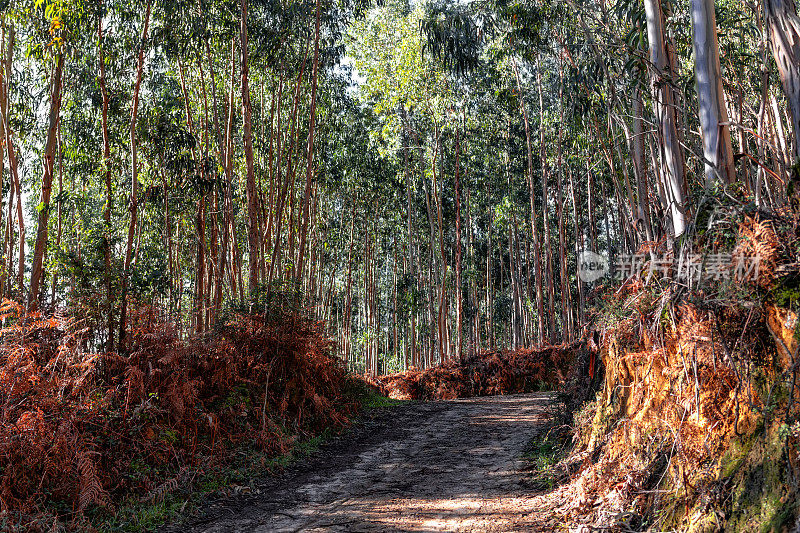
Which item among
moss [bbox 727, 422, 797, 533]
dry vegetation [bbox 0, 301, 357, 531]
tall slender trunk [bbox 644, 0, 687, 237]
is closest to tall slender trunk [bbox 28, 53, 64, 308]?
dry vegetation [bbox 0, 301, 357, 531]

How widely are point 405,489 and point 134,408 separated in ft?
9.90

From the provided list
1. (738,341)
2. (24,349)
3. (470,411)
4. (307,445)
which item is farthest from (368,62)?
(738,341)

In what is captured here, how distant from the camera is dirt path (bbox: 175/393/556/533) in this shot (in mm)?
5168

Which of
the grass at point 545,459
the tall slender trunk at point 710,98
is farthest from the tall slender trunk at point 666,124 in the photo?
the grass at point 545,459

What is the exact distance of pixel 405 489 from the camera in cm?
627

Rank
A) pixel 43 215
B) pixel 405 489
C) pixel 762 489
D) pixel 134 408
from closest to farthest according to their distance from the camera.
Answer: pixel 762 489
pixel 405 489
pixel 134 408
pixel 43 215

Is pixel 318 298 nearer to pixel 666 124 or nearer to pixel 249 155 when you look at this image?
pixel 249 155

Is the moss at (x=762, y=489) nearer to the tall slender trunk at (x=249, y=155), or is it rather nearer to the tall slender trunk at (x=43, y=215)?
the tall slender trunk at (x=43, y=215)

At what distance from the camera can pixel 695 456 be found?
13.6ft

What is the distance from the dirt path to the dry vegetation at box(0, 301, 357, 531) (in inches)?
31.9

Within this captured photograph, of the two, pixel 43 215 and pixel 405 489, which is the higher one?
pixel 43 215

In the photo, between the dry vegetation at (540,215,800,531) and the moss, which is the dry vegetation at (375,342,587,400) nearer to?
the dry vegetation at (540,215,800,531)

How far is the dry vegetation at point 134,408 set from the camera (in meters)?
5.26

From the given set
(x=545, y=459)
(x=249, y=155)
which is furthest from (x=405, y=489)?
(x=249, y=155)
